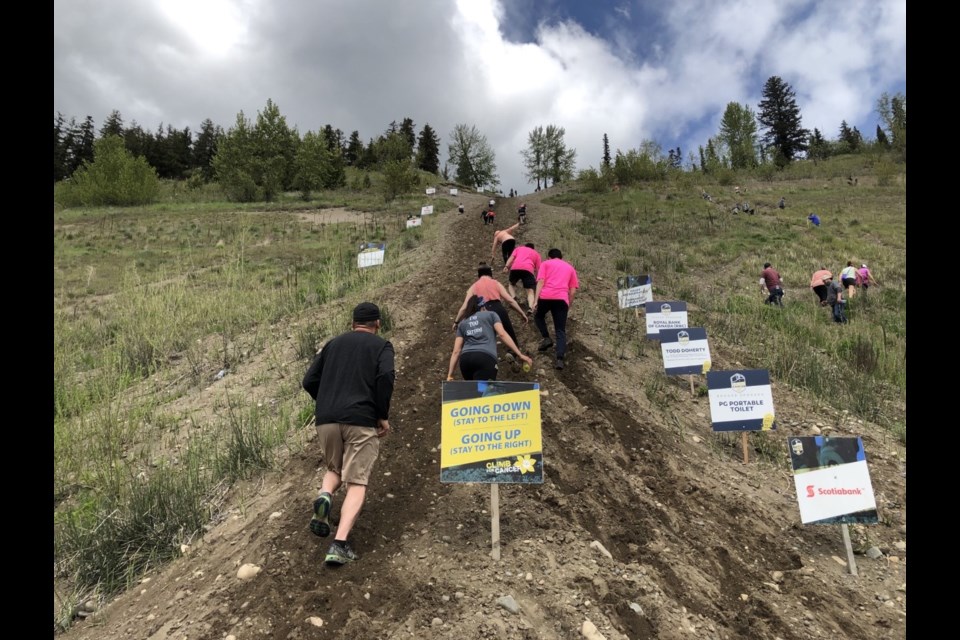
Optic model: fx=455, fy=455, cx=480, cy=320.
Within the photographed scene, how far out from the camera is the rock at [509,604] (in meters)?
3.05

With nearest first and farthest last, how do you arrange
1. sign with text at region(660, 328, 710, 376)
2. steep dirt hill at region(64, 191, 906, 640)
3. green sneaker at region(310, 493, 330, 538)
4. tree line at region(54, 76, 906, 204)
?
1. steep dirt hill at region(64, 191, 906, 640)
2. green sneaker at region(310, 493, 330, 538)
3. sign with text at region(660, 328, 710, 376)
4. tree line at region(54, 76, 906, 204)

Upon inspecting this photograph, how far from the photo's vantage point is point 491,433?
368cm

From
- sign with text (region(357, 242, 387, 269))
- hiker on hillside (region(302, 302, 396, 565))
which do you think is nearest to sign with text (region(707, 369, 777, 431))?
hiker on hillside (region(302, 302, 396, 565))

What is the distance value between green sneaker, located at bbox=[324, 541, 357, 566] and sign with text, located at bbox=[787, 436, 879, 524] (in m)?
4.00

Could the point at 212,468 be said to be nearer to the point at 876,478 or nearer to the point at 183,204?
the point at 876,478

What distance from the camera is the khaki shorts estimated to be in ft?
11.8

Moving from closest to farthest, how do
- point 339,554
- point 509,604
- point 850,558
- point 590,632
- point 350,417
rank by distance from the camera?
point 590,632 < point 509,604 < point 339,554 < point 350,417 < point 850,558

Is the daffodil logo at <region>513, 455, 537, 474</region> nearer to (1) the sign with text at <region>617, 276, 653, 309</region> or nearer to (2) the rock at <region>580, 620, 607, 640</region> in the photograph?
(2) the rock at <region>580, 620, 607, 640</region>

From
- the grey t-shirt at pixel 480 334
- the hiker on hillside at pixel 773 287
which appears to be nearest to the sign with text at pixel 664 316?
the grey t-shirt at pixel 480 334

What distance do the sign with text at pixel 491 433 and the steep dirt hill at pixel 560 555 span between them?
0.64 meters

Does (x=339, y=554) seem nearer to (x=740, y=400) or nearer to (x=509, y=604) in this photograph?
(x=509, y=604)

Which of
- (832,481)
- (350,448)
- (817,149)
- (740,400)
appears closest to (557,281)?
(740,400)

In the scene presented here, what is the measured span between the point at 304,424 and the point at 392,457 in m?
1.62

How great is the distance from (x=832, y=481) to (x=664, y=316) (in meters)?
4.38
